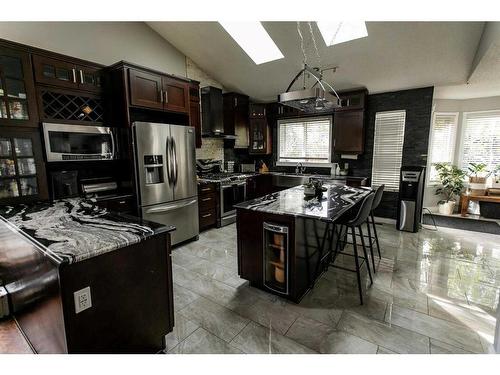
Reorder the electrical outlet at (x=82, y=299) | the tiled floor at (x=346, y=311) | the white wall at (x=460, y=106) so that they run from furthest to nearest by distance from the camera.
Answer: the white wall at (x=460, y=106) < the tiled floor at (x=346, y=311) < the electrical outlet at (x=82, y=299)

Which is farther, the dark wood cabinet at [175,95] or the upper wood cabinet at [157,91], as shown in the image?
the dark wood cabinet at [175,95]

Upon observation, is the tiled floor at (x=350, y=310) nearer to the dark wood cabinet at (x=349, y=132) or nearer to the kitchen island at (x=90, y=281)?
the kitchen island at (x=90, y=281)

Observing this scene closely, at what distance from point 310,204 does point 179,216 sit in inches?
77.3

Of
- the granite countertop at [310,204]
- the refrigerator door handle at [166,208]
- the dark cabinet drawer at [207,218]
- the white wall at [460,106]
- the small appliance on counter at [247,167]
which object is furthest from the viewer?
the small appliance on counter at [247,167]

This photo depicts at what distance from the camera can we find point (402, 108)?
4.41 meters

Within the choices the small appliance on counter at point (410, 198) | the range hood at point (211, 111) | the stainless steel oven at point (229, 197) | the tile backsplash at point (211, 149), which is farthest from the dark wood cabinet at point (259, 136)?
the small appliance on counter at point (410, 198)

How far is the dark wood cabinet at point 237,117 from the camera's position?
5219mm

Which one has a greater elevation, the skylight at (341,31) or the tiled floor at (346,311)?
the skylight at (341,31)

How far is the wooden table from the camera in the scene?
16.2ft

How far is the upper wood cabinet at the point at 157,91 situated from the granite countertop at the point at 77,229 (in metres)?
1.59

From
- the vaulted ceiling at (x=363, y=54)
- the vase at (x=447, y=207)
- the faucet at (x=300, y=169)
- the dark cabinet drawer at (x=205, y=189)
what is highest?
the vaulted ceiling at (x=363, y=54)

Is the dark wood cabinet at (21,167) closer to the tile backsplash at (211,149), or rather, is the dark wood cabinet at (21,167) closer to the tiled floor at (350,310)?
the tiled floor at (350,310)

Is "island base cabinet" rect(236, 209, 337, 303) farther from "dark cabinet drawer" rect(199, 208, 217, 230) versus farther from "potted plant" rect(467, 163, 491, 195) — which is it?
"potted plant" rect(467, 163, 491, 195)

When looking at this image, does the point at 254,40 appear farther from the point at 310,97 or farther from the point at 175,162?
the point at 310,97
